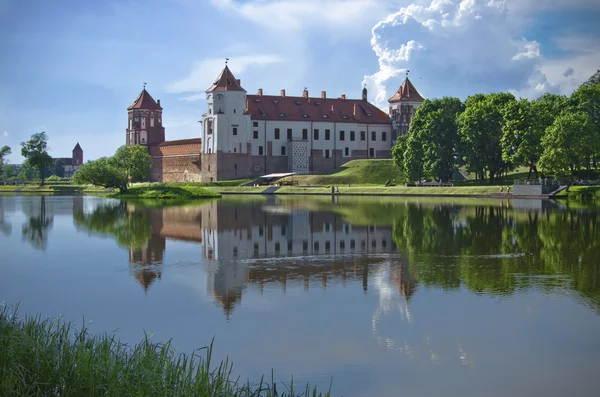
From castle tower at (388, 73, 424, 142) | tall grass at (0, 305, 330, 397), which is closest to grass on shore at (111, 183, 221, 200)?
castle tower at (388, 73, 424, 142)

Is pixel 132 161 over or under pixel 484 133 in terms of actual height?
under

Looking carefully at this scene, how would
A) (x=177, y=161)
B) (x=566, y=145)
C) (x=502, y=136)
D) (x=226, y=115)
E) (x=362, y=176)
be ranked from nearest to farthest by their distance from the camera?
(x=566, y=145) < (x=502, y=136) < (x=362, y=176) < (x=226, y=115) < (x=177, y=161)

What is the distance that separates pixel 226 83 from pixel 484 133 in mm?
37672

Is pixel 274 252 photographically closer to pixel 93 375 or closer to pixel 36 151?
pixel 93 375

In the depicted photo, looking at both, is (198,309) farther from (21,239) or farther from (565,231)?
(565,231)

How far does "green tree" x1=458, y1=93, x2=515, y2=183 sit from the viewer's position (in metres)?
62.2

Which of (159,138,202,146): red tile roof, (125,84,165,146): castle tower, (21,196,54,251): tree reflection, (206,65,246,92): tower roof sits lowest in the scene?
(21,196,54,251): tree reflection

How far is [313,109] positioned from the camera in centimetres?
9706

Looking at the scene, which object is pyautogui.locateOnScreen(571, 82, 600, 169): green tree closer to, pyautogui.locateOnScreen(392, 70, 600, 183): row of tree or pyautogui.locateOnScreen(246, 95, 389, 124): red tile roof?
pyautogui.locateOnScreen(392, 70, 600, 183): row of tree

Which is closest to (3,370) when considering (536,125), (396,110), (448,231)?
(448,231)

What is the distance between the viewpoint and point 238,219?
30.7 metres

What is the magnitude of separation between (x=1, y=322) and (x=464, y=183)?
60065mm

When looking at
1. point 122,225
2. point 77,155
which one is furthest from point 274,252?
point 77,155

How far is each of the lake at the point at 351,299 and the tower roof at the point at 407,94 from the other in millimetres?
73917
